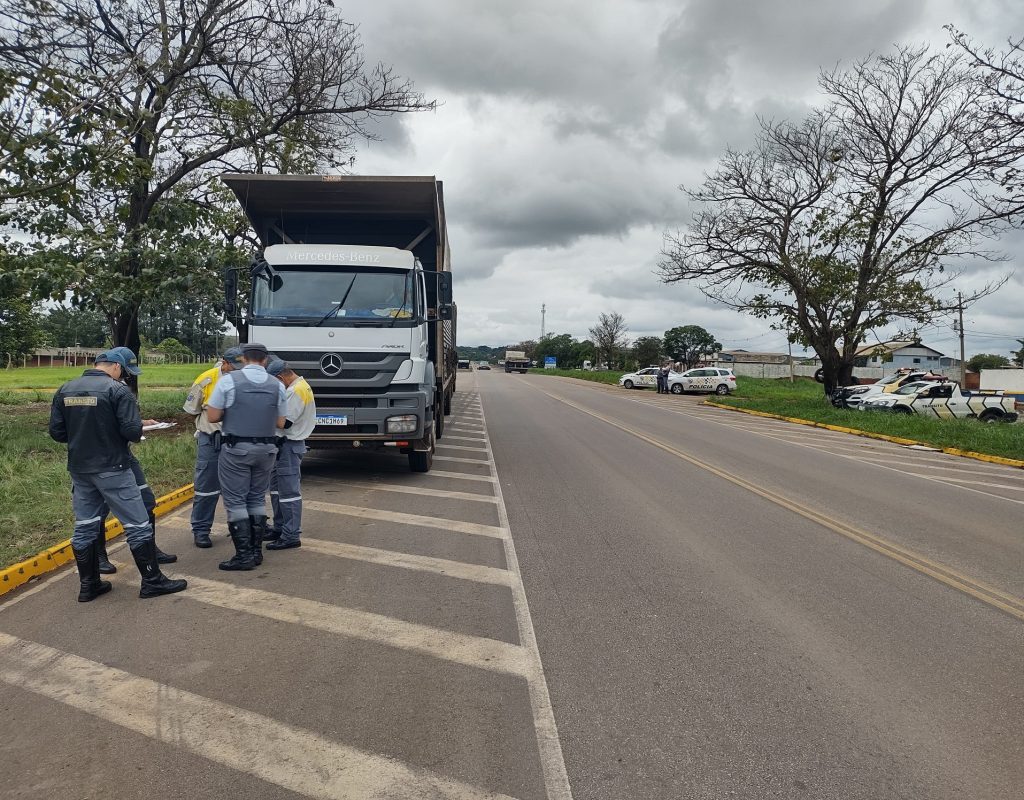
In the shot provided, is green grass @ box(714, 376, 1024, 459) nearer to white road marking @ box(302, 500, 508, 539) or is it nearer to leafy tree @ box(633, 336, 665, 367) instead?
white road marking @ box(302, 500, 508, 539)

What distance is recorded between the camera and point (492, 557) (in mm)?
6047

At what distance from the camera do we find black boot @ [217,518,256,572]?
5.65 metres

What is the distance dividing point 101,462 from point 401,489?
4475 mm

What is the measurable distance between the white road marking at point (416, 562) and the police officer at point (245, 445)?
68 cm

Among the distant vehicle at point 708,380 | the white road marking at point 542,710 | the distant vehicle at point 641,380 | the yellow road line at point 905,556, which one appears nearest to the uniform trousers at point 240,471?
the white road marking at point 542,710

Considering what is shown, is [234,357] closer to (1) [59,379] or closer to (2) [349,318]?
(2) [349,318]

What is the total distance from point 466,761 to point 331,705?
83 centimetres

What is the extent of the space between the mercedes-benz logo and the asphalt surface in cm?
189

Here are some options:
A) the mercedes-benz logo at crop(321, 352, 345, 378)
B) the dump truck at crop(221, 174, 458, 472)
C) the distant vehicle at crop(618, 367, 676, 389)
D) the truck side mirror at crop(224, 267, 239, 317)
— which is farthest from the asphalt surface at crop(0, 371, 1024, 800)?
the distant vehicle at crop(618, 367, 676, 389)

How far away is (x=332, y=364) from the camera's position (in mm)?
8734

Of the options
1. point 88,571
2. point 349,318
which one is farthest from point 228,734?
point 349,318

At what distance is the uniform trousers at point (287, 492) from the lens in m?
6.39

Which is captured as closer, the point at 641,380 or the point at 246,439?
the point at 246,439

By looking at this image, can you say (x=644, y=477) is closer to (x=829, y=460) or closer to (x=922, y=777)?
(x=829, y=460)
